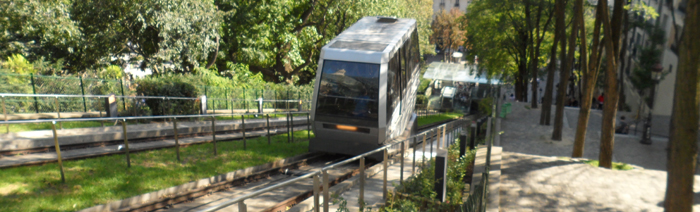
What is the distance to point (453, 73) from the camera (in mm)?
37875

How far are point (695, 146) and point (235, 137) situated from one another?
10329mm

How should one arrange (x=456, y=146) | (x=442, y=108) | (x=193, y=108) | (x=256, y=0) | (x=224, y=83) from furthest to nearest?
(x=442, y=108), (x=256, y=0), (x=224, y=83), (x=193, y=108), (x=456, y=146)

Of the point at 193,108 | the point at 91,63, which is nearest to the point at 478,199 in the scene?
the point at 193,108

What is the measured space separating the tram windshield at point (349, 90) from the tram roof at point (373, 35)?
49cm

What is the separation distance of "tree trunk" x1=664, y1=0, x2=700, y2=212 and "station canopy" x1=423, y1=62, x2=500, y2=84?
29381mm

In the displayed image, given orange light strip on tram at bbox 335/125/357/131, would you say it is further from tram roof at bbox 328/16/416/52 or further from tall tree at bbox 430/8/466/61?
tall tree at bbox 430/8/466/61

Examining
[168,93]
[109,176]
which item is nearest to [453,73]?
[168,93]

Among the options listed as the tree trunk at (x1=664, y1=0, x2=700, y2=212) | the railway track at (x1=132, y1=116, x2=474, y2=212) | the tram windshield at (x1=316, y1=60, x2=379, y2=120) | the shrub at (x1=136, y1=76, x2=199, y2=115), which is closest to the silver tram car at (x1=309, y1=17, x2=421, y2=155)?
the tram windshield at (x1=316, y1=60, x2=379, y2=120)

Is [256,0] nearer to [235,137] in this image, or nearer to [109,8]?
[109,8]

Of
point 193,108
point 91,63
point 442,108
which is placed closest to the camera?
point 193,108

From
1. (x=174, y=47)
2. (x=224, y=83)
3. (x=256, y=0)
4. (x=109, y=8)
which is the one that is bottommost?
(x=224, y=83)

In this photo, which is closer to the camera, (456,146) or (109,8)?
(456,146)

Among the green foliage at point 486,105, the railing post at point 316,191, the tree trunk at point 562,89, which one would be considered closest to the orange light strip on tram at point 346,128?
the railing post at point 316,191

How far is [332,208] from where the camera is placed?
6.18 metres
